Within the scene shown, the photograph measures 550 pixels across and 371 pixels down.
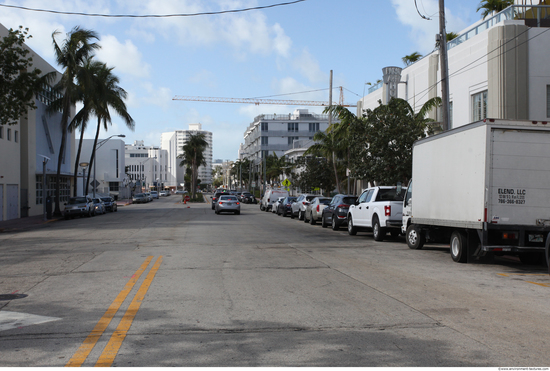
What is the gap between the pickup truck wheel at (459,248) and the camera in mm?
12633

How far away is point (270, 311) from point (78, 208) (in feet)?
110

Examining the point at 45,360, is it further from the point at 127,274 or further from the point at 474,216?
the point at 474,216

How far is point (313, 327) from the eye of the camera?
6340mm

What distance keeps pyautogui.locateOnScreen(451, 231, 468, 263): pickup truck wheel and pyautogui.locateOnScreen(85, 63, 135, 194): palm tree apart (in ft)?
112

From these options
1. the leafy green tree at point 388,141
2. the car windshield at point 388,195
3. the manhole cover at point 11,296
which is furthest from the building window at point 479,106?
the manhole cover at point 11,296

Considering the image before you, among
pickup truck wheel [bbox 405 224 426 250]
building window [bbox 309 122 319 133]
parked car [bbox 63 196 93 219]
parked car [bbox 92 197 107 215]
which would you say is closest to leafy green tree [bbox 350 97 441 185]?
Result: pickup truck wheel [bbox 405 224 426 250]

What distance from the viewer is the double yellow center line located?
16.7 feet

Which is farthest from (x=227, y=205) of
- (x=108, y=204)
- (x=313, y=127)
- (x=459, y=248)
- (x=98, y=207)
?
(x=313, y=127)

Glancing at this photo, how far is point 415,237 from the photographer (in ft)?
51.8

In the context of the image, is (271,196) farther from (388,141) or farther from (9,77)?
(9,77)

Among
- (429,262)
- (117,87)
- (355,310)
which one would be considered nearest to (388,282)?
(355,310)

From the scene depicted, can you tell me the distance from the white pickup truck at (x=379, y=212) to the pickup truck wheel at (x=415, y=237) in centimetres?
140

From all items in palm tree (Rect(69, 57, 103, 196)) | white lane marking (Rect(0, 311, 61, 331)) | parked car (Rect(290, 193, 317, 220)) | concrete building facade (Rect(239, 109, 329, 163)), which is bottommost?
white lane marking (Rect(0, 311, 61, 331))

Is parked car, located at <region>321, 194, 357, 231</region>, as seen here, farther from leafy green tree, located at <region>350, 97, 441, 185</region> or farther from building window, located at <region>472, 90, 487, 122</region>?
building window, located at <region>472, 90, 487, 122</region>
